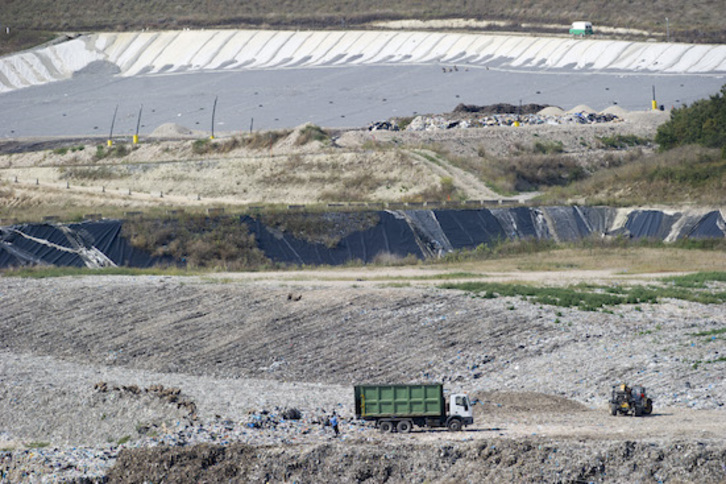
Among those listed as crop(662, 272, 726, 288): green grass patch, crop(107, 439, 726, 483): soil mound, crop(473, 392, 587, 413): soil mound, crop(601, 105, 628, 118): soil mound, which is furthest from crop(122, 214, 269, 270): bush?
crop(601, 105, 628, 118): soil mound

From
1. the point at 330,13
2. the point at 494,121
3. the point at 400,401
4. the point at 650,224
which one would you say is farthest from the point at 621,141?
the point at 330,13

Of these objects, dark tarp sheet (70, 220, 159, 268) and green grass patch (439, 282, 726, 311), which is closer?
green grass patch (439, 282, 726, 311)

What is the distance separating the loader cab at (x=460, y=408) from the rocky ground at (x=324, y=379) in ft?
1.07

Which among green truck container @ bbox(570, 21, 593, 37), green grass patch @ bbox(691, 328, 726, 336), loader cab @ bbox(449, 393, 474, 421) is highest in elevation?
green truck container @ bbox(570, 21, 593, 37)

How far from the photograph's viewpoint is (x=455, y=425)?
18859 millimetres

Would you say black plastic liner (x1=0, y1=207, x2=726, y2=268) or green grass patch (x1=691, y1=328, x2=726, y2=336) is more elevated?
black plastic liner (x1=0, y1=207, x2=726, y2=268)

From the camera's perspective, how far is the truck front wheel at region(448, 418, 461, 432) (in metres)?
18.9

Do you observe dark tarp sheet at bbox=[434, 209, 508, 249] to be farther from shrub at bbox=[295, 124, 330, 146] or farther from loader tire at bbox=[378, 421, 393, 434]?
loader tire at bbox=[378, 421, 393, 434]

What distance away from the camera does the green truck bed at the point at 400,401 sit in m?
18.8

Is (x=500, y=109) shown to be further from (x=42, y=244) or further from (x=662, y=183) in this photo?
(x=42, y=244)

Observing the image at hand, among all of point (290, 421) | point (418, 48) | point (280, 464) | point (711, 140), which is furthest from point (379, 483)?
point (418, 48)

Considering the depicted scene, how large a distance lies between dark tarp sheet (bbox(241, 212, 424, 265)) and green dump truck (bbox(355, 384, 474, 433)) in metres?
25.2

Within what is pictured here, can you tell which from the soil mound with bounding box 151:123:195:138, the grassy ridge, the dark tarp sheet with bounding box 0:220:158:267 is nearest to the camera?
the dark tarp sheet with bounding box 0:220:158:267

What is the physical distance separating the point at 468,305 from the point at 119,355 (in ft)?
33.9
